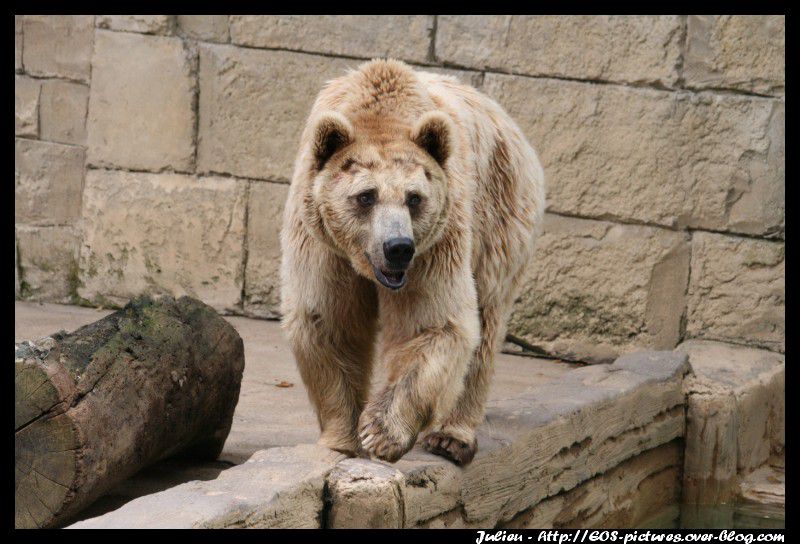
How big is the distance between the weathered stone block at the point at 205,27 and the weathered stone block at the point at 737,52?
3.20m

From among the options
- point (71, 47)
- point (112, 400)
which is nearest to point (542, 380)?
point (112, 400)

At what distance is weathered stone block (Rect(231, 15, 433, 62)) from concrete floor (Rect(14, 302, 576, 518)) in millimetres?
2010

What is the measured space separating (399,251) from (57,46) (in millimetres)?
5235

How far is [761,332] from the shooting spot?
7176 mm

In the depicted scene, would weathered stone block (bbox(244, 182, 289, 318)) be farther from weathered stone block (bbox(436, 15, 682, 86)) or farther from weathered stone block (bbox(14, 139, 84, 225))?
weathered stone block (bbox(436, 15, 682, 86))

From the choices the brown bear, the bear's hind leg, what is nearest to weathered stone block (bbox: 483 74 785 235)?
the bear's hind leg

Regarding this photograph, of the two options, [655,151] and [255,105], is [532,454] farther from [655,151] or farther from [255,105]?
[255,105]

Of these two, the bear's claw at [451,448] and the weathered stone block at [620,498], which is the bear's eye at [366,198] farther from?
the weathered stone block at [620,498]

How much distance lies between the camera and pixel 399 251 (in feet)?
12.7

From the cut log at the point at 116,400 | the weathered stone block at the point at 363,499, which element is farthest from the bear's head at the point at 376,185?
the cut log at the point at 116,400

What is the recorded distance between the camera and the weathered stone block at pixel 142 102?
776 centimetres

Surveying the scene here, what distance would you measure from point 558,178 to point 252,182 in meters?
2.18

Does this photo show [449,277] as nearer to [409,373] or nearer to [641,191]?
[409,373]

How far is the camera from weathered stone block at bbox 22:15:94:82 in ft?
26.5
